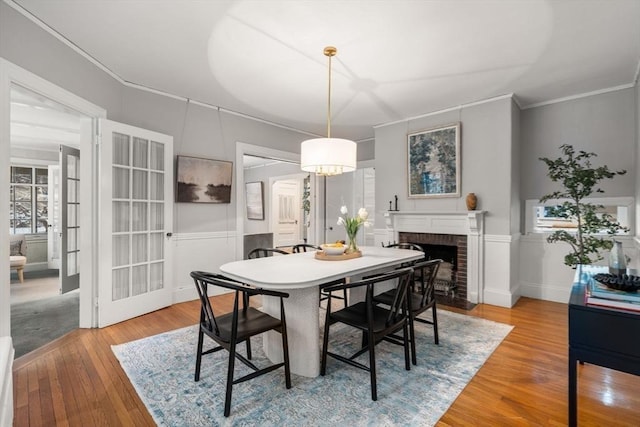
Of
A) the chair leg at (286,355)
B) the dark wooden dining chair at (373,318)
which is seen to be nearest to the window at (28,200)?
the chair leg at (286,355)

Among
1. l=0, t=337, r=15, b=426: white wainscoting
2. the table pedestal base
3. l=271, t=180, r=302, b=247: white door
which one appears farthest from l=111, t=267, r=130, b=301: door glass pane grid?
l=271, t=180, r=302, b=247: white door

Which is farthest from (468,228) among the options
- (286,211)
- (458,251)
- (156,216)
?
(286,211)

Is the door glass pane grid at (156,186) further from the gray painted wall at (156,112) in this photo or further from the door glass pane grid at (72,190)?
the door glass pane grid at (72,190)

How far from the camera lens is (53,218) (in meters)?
6.16

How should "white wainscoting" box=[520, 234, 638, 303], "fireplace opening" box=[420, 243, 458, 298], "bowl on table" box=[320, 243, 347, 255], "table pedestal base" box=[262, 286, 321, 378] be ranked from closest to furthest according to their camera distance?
"table pedestal base" box=[262, 286, 321, 378], "bowl on table" box=[320, 243, 347, 255], "white wainscoting" box=[520, 234, 638, 303], "fireplace opening" box=[420, 243, 458, 298]

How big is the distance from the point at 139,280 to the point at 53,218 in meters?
4.36

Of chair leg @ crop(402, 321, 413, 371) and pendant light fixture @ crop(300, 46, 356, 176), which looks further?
pendant light fixture @ crop(300, 46, 356, 176)

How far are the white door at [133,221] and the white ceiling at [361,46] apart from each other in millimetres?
750

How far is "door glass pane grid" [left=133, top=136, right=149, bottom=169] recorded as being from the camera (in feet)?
11.1

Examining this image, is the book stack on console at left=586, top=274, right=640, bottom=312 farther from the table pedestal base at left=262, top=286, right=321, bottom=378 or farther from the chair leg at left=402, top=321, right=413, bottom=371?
the table pedestal base at left=262, top=286, right=321, bottom=378

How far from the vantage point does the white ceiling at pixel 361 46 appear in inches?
85.7

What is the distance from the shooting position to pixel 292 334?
221cm

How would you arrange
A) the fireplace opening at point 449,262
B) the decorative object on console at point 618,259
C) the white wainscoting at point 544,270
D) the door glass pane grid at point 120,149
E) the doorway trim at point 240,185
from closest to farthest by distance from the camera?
the decorative object on console at point 618,259 → the door glass pane grid at point 120,149 → the white wainscoting at point 544,270 → the fireplace opening at point 449,262 → the doorway trim at point 240,185

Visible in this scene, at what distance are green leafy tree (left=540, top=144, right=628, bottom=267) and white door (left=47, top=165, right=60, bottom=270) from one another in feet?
27.5
